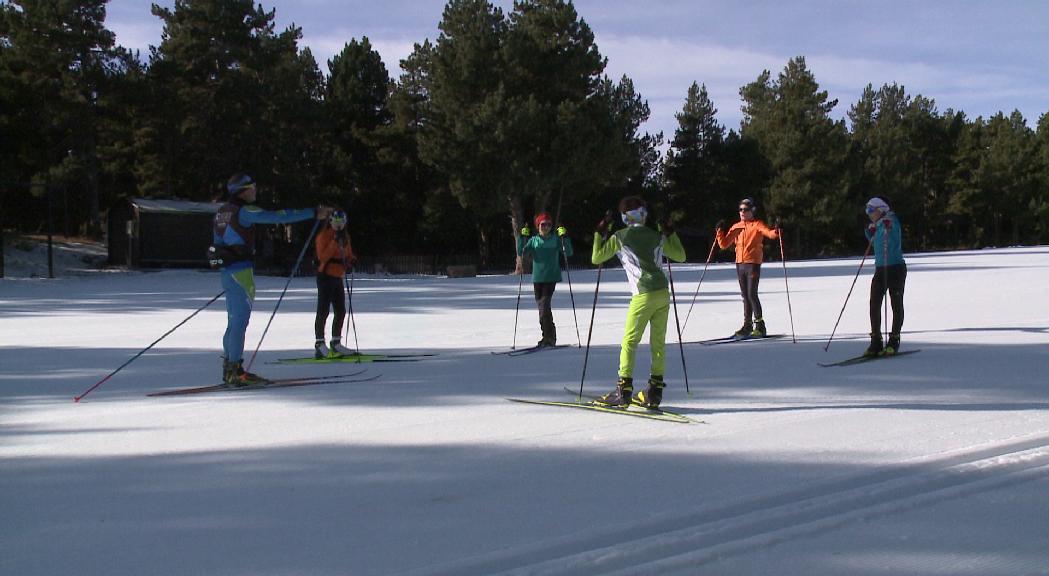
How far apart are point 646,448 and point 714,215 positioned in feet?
189

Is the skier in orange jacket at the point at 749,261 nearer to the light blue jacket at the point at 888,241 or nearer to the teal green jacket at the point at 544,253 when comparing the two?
the light blue jacket at the point at 888,241

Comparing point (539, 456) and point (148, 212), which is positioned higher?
point (148, 212)

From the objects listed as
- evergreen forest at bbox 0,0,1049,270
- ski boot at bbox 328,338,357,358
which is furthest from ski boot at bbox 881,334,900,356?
evergreen forest at bbox 0,0,1049,270

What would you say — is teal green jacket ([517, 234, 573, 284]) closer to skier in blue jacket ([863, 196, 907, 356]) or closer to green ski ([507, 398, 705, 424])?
skier in blue jacket ([863, 196, 907, 356])

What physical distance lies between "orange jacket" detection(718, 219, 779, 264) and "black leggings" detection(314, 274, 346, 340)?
4.88 meters

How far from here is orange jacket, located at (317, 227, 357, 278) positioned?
10539 millimetres

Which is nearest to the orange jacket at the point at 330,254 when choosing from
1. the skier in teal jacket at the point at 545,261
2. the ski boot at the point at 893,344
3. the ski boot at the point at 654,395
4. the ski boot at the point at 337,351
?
the ski boot at the point at 337,351

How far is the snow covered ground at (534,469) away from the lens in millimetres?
3834

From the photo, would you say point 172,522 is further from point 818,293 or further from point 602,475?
point 818,293

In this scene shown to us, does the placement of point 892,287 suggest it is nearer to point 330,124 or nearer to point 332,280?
point 332,280

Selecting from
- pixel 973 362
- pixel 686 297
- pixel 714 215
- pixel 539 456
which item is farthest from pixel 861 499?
pixel 714 215

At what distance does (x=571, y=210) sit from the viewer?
171 ft

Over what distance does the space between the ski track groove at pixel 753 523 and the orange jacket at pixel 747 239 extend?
21.9 ft

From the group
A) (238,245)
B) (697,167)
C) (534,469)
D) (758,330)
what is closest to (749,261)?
(758,330)
